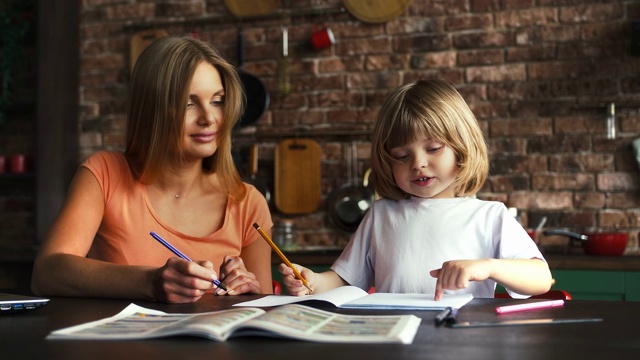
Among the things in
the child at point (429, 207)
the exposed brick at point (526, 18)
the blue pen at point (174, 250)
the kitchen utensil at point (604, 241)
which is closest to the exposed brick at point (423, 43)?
the exposed brick at point (526, 18)

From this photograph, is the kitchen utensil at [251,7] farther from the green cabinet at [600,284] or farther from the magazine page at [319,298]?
the magazine page at [319,298]

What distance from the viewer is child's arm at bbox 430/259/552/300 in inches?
49.7

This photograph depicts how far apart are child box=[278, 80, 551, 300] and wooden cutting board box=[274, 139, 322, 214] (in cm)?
192

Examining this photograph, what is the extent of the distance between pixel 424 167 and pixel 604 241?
1817mm

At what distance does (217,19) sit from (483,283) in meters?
2.67

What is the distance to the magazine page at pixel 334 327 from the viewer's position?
0.89 metres

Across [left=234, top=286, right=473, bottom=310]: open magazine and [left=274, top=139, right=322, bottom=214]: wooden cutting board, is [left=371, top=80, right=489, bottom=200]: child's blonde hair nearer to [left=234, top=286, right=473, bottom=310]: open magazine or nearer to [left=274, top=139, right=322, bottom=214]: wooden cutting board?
[left=234, top=286, right=473, bottom=310]: open magazine

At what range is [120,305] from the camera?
1305mm

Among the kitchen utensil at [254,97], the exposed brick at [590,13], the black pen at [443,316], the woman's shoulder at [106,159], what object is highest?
the exposed brick at [590,13]

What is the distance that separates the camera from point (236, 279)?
1.54 metres

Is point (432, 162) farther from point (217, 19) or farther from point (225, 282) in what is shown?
point (217, 19)

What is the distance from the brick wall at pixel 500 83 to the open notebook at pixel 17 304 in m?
2.49

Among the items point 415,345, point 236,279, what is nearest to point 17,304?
point 236,279

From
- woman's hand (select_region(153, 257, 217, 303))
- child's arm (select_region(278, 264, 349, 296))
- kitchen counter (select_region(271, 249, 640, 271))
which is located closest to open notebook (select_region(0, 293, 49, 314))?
woman's hand (select_region(153, 257, 217, 303))
